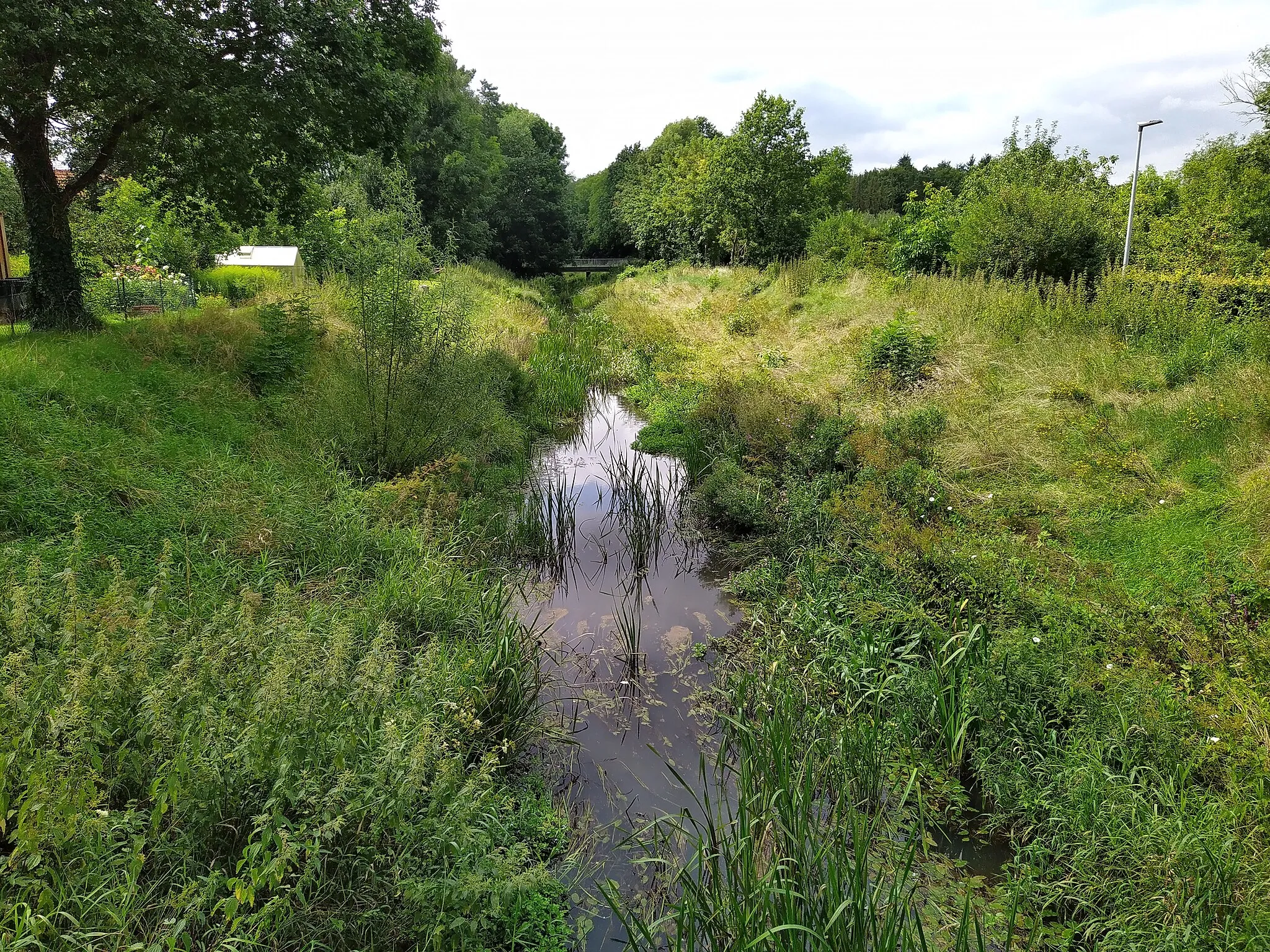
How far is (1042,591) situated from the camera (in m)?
4.70

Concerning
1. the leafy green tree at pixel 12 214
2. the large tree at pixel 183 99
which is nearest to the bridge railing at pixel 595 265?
the leafy green tree at pixel 12 214

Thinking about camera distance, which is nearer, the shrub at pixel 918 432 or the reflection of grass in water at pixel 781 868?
the reflection of grass in water at pixel 781 868

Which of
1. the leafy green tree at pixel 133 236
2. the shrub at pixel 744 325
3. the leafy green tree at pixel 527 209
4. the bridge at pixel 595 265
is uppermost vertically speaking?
the leafy green tree at pixel 527 209

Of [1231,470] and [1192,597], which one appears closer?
[1192,597]

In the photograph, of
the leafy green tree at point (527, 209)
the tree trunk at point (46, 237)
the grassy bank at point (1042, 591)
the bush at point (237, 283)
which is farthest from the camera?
the leafy green tree at point (527, 209)

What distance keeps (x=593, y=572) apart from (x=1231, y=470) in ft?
18.8

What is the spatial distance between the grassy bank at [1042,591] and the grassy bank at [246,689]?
127cm

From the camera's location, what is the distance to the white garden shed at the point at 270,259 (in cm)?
1689

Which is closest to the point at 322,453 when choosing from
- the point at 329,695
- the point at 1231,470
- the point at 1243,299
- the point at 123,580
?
the point at 123,580

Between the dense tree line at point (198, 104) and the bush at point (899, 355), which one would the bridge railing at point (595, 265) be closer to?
the dense tree line at point (198, 104)

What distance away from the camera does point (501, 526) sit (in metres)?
7.55

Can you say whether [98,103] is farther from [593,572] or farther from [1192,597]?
[1192,597]

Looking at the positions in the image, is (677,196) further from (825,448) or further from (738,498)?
(738,498)

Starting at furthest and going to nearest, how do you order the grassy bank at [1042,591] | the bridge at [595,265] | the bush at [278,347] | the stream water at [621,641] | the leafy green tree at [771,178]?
the bridge at [595,265] < the leafy green tree at [771,178] < the bush at [278,347] < the stream water at [621,641] < the grassy bank at [1042,591]
